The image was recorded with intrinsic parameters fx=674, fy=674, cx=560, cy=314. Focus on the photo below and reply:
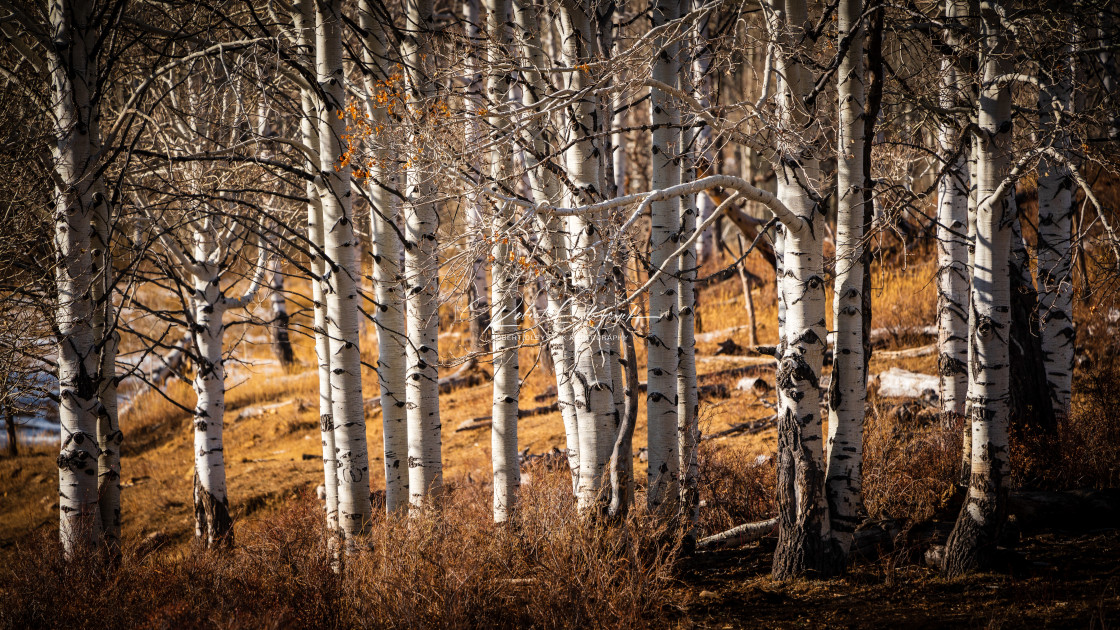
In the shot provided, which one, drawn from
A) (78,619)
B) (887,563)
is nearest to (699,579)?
(887,563)

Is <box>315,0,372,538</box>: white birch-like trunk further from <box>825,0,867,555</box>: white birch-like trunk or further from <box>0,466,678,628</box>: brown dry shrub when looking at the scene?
<box>825,0,867,555</box>: white birch-like trunk

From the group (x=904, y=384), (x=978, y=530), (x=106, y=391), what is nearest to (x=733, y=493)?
(x=978, y=530)

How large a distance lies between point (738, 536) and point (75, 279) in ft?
20.6

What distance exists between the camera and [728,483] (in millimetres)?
7570

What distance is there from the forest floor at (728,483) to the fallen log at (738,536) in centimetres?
10

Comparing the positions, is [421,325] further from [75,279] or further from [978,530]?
[978,530]

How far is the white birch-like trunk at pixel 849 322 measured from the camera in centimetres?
522

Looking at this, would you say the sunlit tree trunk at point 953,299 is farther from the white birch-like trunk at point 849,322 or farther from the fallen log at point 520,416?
the fallen log at point 520,416

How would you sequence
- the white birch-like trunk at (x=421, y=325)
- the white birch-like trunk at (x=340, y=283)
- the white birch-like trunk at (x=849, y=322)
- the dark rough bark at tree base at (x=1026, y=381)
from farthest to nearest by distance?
1. the dark rough bark at tree base at (x=1026, y=381)
2. the white birch-like trunk at (x=421, y=325)
3. the white birch-like trunk at (x=340, y=283)
4. the white birch-like trunk at (x=849, y=322)

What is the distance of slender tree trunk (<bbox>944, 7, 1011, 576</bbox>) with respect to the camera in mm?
5062

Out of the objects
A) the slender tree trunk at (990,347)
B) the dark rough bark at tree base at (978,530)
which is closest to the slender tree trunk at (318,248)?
the dark rough bark at tree base at (978,530)

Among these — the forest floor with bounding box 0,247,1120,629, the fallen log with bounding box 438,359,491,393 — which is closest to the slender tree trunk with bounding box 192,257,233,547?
the forest floor with bounding box 0,247,1120,629

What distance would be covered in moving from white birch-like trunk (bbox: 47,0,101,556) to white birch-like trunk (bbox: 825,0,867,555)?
19.6 feet

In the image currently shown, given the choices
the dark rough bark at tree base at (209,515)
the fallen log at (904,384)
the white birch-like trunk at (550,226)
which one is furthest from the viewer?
the fallen log at (904,384)
